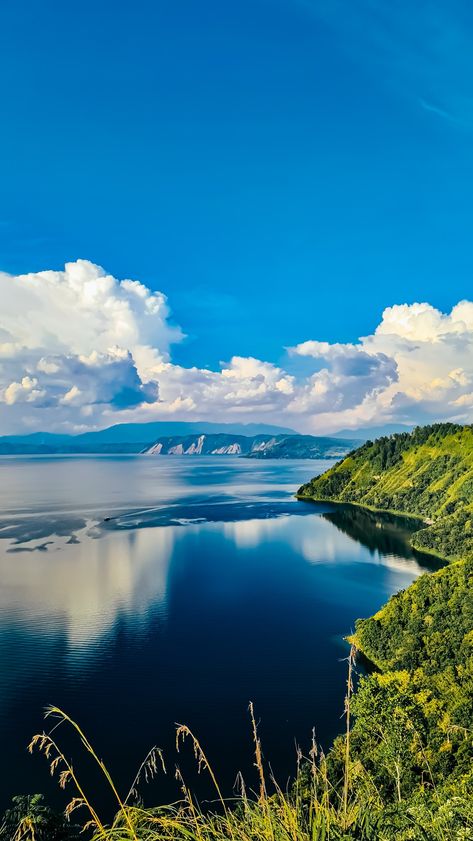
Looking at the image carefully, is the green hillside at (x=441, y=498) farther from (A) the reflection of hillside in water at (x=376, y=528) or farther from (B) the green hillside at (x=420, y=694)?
(B) the green hillside at (x=420, y=694)

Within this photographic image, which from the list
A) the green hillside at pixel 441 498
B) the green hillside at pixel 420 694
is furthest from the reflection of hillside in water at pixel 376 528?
the green hillside at pixel 420 694

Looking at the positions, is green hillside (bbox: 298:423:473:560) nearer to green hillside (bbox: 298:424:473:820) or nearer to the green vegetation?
green hillside (bbox: 298:424:473:820)

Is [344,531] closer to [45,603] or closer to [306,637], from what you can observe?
[306,637]

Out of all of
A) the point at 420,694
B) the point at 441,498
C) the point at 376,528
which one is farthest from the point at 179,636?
the point at 441,498

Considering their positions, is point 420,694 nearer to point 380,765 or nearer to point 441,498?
point 380,765

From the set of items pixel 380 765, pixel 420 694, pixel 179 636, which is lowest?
pixel 179 636

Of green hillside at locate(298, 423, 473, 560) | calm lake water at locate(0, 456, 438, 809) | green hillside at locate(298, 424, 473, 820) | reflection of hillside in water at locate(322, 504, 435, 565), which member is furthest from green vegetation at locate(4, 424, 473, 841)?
reflection of hillside in water at locate(322, 504, 435, 565)

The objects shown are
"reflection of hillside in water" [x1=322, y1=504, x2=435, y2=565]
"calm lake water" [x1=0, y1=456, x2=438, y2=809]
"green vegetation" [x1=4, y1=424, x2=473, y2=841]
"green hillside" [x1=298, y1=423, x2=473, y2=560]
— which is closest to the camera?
"green vegetation" [x1=4, y1=424, x2=473, y2=841]
